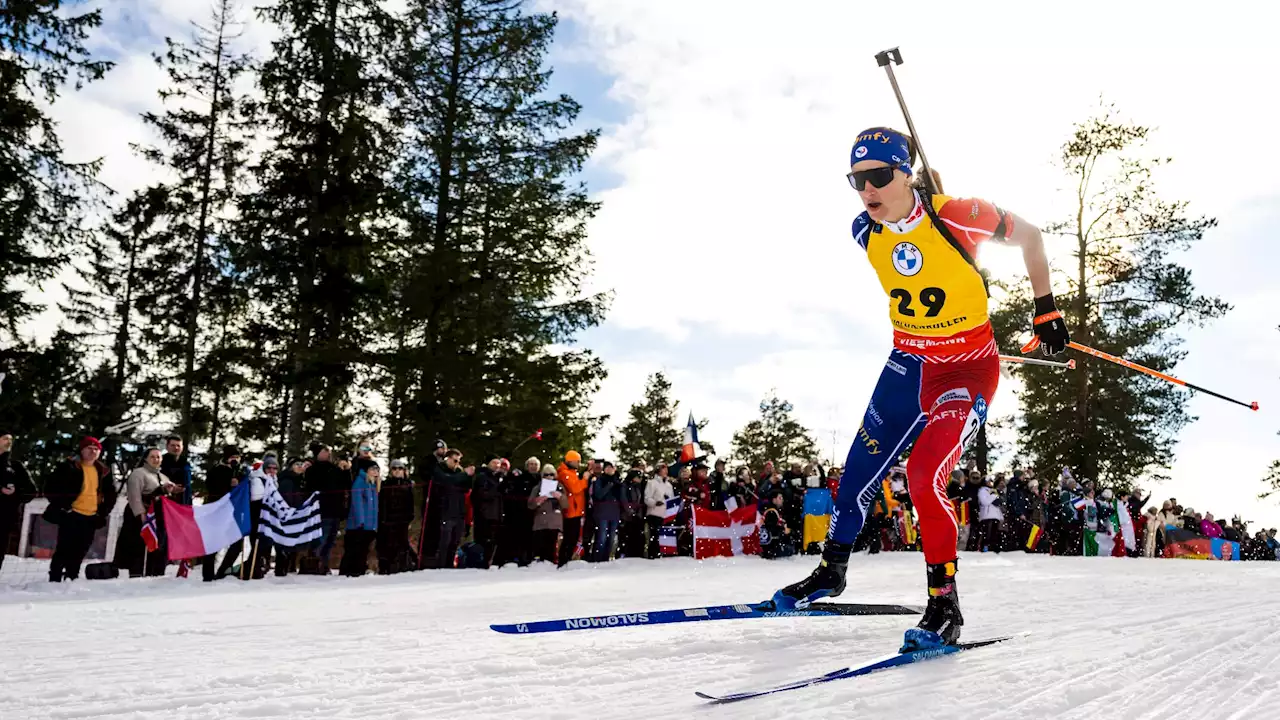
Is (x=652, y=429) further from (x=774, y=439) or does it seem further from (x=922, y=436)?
(x=922, y=436)

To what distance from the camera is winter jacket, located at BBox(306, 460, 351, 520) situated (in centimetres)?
1139

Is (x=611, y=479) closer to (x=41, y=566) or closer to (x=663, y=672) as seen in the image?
(x=41, y=566)

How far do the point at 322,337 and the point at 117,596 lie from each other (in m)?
13.7

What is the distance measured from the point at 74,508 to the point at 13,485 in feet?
2.02

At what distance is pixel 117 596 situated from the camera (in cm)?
815

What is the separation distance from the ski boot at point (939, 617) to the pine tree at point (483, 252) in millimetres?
17630

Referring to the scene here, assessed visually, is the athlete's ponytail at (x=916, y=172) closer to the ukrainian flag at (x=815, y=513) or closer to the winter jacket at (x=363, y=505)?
the winter jacket at (x=363, y=505)

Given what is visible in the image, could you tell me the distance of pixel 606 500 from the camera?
1354 centimetres

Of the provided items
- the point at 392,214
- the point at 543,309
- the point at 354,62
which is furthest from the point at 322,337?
the point at 354,62

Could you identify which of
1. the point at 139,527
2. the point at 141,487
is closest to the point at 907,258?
the point at 141,487

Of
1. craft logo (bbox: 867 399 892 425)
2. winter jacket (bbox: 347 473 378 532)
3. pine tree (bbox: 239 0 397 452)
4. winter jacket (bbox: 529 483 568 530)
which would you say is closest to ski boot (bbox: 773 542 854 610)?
craft logo (bbox: 867 399 892 425)

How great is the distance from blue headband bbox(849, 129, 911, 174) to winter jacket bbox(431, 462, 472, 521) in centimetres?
879

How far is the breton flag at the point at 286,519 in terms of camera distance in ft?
35.9

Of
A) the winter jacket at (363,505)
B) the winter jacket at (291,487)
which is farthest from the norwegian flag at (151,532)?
the winter jacket at (363,505)
